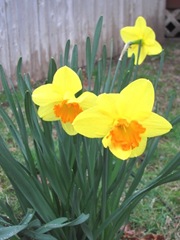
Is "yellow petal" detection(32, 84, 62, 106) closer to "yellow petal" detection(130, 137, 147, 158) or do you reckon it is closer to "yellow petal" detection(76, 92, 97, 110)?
"yellow petal" detection(76, 92, 97, 110)

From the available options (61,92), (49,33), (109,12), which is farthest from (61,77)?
(109,12)

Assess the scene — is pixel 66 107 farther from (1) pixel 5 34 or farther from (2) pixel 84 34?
(2) pixel 84 34

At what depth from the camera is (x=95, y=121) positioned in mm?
1104

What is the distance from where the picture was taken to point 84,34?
496cm

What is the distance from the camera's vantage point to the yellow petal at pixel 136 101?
1.11 metres

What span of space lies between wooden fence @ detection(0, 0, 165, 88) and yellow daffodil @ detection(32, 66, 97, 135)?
2825 millimetres

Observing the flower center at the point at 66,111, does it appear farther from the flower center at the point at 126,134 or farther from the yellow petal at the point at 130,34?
the yellow petal at the point at 130,34

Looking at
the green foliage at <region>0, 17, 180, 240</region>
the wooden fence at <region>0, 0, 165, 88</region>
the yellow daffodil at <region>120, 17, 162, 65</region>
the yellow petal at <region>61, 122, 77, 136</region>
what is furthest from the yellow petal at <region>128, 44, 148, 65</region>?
the wooden fence at <region>0, 0, 165, 88</region>

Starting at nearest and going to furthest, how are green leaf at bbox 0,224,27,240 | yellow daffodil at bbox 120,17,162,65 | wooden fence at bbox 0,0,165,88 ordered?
A: green leaf at bbox 0,224,27,240, yellow daffodil at bbox 120,17,162,65, wooden fence at bbox 0,0,165,88

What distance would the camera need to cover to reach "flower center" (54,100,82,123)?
3.81ft

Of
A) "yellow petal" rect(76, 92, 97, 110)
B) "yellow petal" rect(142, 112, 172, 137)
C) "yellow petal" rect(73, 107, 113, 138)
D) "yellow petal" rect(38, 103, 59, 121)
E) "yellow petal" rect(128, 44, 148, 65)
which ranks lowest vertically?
"yellow petal" rect(128, 44, 148, 65)

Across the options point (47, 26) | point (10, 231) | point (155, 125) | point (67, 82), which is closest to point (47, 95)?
point (67, 82)

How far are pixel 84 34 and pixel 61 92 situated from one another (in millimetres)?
3835

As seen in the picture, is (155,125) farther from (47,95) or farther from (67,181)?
(67,181)
